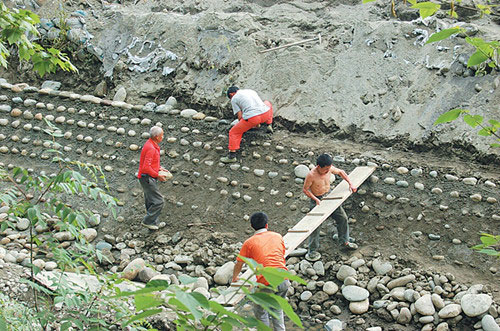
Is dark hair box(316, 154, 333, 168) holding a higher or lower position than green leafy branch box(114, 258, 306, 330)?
lower

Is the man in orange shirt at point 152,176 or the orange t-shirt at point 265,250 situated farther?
the man in orange shirt at point 152,176

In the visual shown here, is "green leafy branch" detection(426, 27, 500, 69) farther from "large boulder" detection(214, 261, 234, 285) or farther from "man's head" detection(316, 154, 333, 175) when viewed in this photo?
"large boulder" detection(214, 261, 234, 285)

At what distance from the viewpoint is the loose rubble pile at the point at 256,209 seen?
251 inches

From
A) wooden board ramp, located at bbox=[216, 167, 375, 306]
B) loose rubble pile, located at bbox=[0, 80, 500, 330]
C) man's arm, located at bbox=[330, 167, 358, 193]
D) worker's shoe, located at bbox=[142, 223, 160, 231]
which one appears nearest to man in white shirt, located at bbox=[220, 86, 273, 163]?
loose rubble pile, located at bbox=[0, 80, 500, 330]

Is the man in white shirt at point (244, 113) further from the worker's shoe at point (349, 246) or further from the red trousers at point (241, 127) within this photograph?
the worker's shoe at point (349, 246)

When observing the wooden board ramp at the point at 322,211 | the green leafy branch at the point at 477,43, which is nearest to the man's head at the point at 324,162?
the wooden board ramp at the point at 322,211

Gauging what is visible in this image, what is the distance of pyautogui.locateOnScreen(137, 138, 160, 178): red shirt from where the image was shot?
7.55 metres

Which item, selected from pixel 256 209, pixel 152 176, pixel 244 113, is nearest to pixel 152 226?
pixel 152 176

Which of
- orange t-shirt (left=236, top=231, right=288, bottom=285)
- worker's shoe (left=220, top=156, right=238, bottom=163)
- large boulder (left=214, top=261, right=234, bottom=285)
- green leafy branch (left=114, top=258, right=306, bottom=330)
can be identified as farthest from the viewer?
worker's shoe (left=220, top=156, right=238, bottom=163)

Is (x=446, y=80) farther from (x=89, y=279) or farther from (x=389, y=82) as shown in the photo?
(x=89, y=279)

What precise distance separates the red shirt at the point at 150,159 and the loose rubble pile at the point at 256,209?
86cm

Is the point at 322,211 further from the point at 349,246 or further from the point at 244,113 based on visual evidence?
the point at 244,113

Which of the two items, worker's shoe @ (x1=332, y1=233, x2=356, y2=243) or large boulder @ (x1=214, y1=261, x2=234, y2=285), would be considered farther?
worker's shoe @ (x1=332, y1=233, x2=356, y2=243)

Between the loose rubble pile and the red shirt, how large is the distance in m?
0.86
